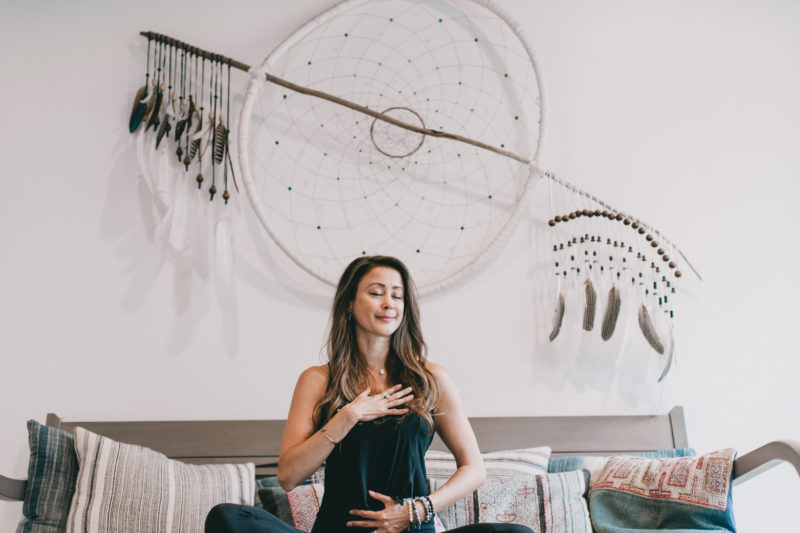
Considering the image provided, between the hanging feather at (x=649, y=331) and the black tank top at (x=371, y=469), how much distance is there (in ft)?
3.48

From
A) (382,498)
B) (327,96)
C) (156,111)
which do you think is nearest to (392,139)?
(327,96)

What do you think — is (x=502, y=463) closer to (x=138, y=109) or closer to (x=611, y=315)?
(x=611, y=315)

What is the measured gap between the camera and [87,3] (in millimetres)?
2564

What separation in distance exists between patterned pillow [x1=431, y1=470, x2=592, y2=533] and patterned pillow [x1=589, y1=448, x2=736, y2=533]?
69mm

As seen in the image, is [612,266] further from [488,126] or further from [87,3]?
[87,3]

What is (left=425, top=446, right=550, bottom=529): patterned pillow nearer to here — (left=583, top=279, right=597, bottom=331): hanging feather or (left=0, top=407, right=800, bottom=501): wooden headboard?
(left=0, top=407, right=800, bottom=501): wooden headboard

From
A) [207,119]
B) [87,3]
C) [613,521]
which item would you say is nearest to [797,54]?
[613,521]

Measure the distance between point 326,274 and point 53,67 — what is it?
1.21 meters

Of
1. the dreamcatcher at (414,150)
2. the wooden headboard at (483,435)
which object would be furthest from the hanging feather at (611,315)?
the wooden headboard at (483,435)

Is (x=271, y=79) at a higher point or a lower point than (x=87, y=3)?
lower

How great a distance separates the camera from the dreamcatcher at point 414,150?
2.45 metres

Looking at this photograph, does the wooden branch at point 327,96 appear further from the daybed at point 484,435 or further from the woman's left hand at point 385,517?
the woman's left hand at point 385,517

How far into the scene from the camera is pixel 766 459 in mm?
1763

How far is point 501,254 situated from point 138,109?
1.33m
